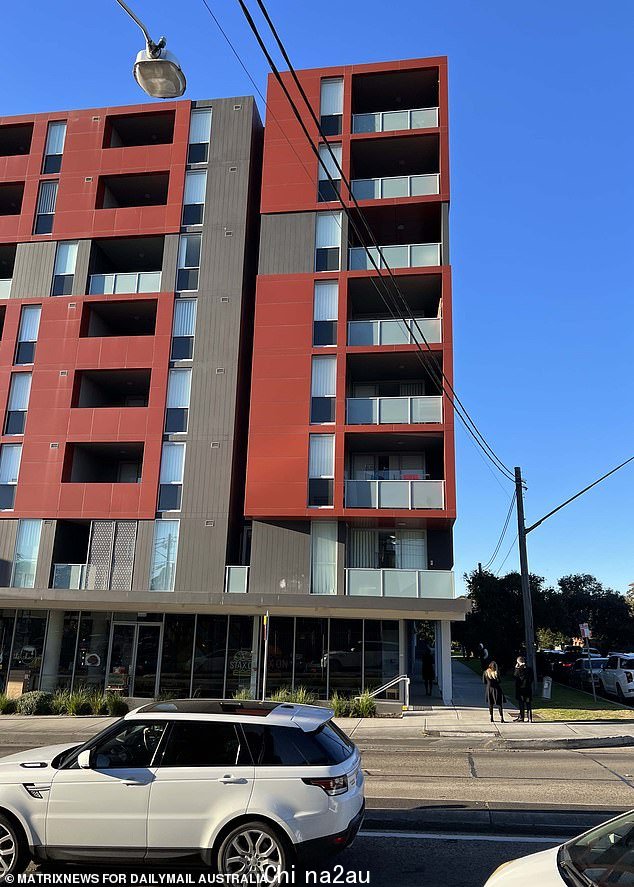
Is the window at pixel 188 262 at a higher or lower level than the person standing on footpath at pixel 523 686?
higher

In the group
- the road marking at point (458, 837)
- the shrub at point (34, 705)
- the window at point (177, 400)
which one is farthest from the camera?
the window at point (177, 400)

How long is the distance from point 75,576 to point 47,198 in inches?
629

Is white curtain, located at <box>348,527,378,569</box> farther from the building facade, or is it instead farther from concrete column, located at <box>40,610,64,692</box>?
concrete column, located at <box>40,610,64,692</box>

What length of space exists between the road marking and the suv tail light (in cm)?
191

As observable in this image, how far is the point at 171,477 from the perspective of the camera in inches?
958

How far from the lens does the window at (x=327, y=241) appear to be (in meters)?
25.6

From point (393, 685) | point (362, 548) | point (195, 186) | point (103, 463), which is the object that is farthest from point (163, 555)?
point (195, 186)

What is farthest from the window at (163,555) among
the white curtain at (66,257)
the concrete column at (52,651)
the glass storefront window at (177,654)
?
the white curtain at (66,257)

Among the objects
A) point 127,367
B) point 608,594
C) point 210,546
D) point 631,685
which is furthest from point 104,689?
point 608,594

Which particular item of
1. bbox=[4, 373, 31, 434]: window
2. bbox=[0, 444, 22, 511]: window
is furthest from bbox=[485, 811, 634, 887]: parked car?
bbox=[4, 373, 31, 434]: window

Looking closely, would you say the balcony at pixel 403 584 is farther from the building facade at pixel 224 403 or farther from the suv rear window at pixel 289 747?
the suv rear window at pixel 289 747

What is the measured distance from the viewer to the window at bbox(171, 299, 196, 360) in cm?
2561

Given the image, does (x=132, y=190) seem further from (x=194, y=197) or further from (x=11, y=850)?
(x=11, y=850)

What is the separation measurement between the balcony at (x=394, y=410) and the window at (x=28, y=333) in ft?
41.8
